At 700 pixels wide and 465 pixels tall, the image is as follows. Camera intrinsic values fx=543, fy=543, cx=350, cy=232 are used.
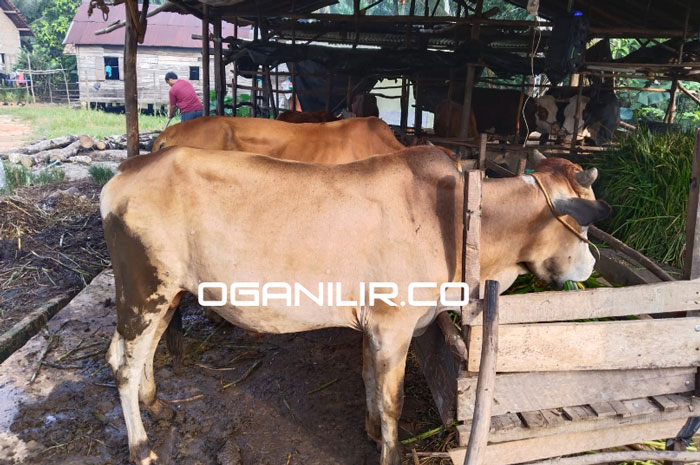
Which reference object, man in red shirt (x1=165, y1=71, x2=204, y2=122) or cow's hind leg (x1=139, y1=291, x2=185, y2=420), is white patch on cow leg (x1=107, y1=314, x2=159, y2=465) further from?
man in red shirt (x1=165, y1=71, x2=204, y2=122)

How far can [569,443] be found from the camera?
3.18m

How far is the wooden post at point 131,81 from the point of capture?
595 cm

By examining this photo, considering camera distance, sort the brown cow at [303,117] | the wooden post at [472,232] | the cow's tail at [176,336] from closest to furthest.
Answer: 1. the wooden post at [472,232]
2. the cow's tail at [176,336]
3. the brown cow at [303,117]

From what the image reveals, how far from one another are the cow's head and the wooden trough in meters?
0.29

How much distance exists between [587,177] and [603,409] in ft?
4.30

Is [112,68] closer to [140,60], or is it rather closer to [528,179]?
[140,60]

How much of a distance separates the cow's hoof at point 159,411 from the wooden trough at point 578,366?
1.99 m

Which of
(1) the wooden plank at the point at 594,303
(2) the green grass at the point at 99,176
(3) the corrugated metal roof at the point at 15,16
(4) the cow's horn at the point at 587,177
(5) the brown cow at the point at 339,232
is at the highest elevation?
(3) the corrugated metal roof at the point at 15,16

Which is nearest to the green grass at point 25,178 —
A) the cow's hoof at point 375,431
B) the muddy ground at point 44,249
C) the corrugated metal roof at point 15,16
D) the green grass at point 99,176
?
the green grass at point 99,176

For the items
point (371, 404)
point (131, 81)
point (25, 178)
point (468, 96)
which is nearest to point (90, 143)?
point (25, 178)

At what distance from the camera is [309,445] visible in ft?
11.9

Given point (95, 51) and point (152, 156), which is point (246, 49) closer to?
point (152, 156)

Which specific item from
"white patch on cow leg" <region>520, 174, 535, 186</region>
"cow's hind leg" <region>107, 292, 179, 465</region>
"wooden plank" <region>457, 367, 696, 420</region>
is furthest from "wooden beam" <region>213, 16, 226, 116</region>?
"wooden plank" <region>457, 367, 696, 420</region>

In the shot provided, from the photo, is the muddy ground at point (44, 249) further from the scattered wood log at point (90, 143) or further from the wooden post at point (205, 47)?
the scattered wood log at point (90, 143)
